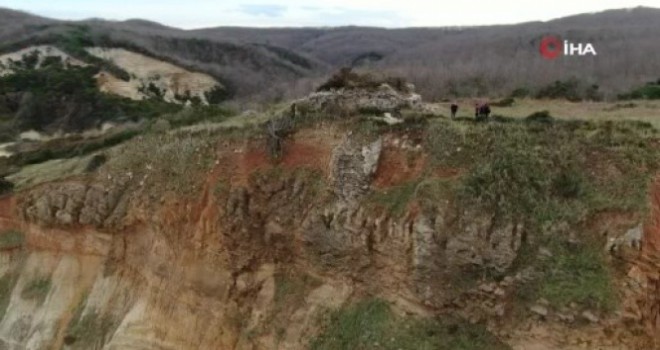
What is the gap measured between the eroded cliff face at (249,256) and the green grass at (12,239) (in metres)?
0.71

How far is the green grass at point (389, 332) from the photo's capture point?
16484 millimetres

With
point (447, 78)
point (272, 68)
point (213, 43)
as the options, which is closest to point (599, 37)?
point (447, 78)

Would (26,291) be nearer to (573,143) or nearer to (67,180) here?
(67,180)

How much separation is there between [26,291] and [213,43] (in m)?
95.8

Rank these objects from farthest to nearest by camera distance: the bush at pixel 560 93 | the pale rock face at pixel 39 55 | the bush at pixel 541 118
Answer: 1. the pale rock face at pixel 39 55
2. the bush at pixel 560 93
3. the bush at pixel 541 118

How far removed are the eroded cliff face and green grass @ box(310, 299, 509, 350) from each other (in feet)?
1.02

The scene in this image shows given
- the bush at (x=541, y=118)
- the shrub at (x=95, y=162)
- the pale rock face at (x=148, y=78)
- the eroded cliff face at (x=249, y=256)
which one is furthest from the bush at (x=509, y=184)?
the pale rock face at (x=148, y=78)

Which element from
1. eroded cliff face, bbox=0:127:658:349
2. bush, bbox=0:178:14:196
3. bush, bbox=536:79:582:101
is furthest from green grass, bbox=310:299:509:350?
bush, bbox=536:79:582:101

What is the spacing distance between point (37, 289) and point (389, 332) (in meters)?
13.7

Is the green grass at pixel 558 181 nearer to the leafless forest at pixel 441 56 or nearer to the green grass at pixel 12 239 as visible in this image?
the leafless forest at pixel 441 56

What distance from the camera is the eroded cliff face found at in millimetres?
16875

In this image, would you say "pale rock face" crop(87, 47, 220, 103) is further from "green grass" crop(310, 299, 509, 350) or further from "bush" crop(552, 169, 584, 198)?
"bush" crop(552, 169, 584, 198)

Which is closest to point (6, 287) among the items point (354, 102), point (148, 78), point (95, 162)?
point (95, 162)

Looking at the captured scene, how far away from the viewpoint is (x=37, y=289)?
971 inches
